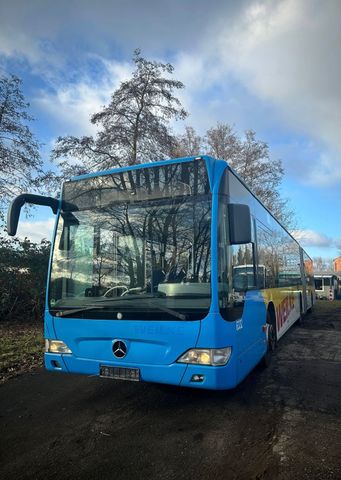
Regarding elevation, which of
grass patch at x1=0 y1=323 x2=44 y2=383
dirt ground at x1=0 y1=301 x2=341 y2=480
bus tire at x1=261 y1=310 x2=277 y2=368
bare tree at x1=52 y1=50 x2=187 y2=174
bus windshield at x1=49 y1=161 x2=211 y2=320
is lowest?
dirt ground at x1=0 y1=301 x2=341 y2=480

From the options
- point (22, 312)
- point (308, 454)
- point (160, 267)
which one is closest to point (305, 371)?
point (308, 454)

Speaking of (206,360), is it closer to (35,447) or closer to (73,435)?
(73,435)

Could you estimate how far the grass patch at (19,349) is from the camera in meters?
7.20

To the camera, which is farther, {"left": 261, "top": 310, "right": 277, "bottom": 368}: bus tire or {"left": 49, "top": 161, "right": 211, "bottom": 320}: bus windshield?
{"left": 261, "top": 310, "right": 277, "bottom": 368}: bus tire

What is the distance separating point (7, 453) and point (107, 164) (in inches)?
535

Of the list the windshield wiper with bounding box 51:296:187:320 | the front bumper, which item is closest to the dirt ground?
the front bumper

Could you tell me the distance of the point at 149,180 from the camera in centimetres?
492

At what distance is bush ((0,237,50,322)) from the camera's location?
41.6 ft

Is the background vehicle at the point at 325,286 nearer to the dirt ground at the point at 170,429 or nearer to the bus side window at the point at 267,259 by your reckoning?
the bus side window at the point at 267,259

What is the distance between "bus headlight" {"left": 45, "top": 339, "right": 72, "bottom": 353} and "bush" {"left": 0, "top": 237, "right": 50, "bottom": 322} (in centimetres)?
830

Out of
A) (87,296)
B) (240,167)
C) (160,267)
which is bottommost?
(87,296)

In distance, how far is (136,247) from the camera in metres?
4.78

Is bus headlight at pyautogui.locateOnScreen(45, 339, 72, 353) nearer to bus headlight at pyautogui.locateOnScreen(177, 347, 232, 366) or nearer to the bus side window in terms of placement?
bus headlight at pyautogui.locateOnScreen(177, 347, 232, 366)

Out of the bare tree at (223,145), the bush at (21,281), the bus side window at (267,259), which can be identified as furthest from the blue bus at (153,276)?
the bare tree at (223,145)
